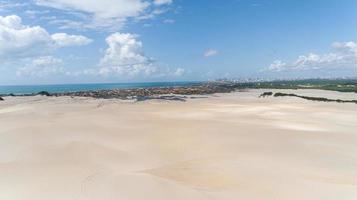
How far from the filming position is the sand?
10383 mm

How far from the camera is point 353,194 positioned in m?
10.1

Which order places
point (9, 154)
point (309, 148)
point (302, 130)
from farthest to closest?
point (302, 130) < point (309, 148) < point (9, 154)

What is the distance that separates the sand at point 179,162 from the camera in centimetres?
1038

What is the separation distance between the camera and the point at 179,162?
534 inches

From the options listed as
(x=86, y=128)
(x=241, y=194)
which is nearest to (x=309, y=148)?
(x=241, y=194)

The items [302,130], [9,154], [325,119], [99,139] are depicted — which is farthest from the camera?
[325,119]

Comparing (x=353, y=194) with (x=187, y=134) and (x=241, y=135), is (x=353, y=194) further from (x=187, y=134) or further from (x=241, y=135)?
(x=187, y=134)

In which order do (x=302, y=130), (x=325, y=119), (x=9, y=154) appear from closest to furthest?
(x=9, y=154) → (x=302, y=130) → (x=325, y=119)

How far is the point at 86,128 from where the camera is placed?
22.0 meters

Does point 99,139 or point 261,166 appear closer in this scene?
point 261,166

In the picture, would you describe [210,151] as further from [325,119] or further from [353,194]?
[325,119]

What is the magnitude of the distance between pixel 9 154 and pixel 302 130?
15611 mm

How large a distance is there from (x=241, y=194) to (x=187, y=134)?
9.45m

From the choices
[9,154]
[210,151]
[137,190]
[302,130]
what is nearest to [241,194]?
[137,190]
